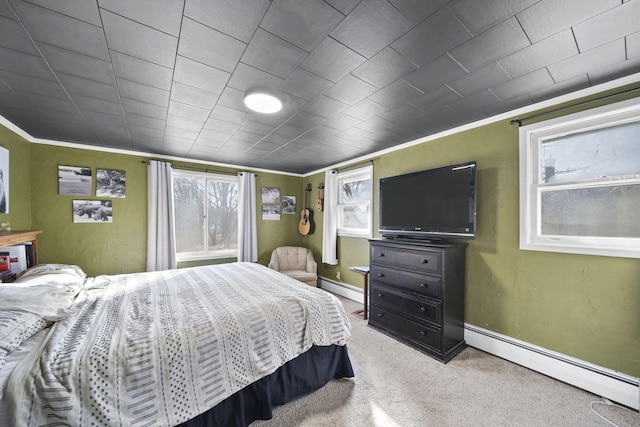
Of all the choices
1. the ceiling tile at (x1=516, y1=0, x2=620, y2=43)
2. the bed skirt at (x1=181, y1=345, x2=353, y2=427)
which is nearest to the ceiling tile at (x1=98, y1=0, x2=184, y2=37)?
the ceiling tile at (x1=516, y1=0, x2=620, y2=43)

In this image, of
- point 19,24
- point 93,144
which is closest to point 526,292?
point 19,24

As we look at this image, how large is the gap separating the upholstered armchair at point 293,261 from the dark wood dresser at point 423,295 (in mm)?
1752

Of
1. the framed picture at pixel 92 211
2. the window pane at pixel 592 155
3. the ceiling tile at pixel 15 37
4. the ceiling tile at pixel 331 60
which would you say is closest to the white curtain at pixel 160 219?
the framed picture at pixel 92 211

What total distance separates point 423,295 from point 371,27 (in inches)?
94.2

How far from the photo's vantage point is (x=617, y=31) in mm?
1297

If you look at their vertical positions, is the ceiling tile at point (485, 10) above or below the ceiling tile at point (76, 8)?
above

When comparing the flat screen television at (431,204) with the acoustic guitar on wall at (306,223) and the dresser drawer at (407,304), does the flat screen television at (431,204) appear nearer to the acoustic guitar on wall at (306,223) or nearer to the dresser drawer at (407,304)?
the dresser drawer at (407,304)

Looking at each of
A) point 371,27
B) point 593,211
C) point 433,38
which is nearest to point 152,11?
point 371,27

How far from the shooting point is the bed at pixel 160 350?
1057mm

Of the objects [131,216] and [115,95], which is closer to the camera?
[115,95]

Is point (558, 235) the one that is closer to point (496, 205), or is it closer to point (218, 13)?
point (496, 205)

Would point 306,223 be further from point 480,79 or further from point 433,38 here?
point 433,38

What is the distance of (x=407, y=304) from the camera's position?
2.65 m

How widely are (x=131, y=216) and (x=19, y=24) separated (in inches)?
112
